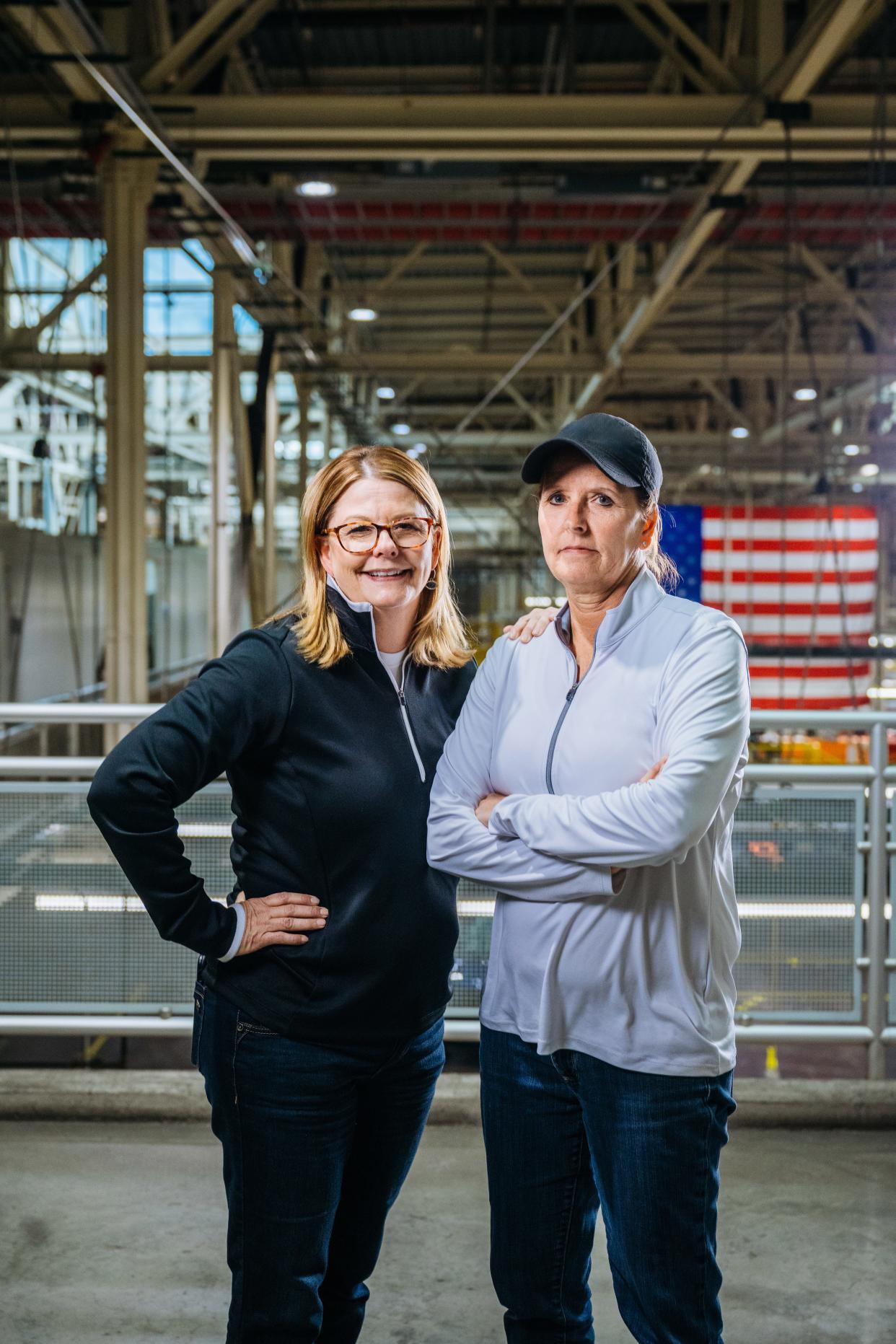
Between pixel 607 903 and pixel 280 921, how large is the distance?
48cm

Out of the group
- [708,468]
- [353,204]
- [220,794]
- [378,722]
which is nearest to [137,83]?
[353,204]

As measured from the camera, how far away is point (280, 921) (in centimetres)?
179

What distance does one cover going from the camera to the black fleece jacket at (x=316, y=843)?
175 centimetres

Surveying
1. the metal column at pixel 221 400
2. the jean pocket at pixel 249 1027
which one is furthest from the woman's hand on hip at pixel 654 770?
the metal column at pixel 221 400

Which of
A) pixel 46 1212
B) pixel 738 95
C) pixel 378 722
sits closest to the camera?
pixel 378 722

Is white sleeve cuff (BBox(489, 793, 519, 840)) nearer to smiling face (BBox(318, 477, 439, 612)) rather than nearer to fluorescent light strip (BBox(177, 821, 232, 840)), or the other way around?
smiling face (BBox(318, 477, 439, 612))

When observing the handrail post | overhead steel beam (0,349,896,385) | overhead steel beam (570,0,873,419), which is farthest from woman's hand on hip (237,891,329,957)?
overhead steel beam (0,349,896,385)

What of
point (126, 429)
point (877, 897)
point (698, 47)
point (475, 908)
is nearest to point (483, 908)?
point (475, 908)

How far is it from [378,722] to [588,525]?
1.44ft

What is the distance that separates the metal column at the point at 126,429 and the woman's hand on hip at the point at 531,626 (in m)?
5.42

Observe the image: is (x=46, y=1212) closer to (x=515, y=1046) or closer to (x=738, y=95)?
(x=515, y=1046)

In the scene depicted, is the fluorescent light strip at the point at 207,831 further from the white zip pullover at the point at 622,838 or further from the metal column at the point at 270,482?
the metal column at the point at 270,482

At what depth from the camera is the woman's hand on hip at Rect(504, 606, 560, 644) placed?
1.92 metres

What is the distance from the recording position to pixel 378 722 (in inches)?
73.5
